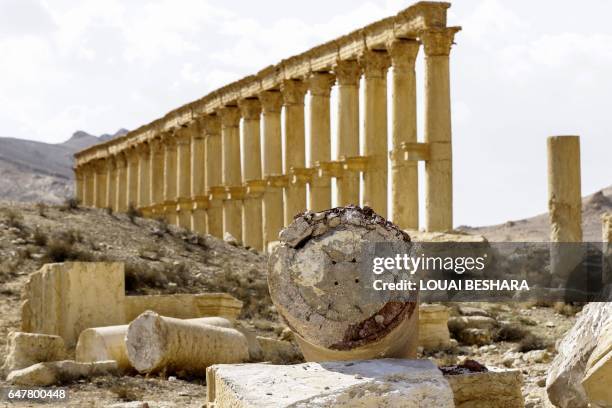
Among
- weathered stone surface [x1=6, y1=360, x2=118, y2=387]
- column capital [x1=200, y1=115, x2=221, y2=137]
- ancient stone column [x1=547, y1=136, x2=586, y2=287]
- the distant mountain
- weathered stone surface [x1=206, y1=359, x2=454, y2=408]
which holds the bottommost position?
weathered stone surface [x1=6, y1=360, x2=118, y2=387]

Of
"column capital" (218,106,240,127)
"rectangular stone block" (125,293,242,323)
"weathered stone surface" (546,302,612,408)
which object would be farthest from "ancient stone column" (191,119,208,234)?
"weathered stone surface" (546,302,612,408)

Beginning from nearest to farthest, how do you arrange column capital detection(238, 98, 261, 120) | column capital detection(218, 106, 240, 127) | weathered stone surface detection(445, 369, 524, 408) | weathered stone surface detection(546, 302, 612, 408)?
weathered stone surface detection(546, 302, 612, 408) < weathered stone surface detection(445, 369, 524, 408) < column capital detection(238, 98, 261, 120) < column capital detection(218, 106, 240, 127)

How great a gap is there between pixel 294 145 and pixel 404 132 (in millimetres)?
8683

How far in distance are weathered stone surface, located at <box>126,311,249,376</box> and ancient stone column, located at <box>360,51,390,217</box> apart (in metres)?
16.1

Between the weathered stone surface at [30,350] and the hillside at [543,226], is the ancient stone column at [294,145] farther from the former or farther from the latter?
the hillside at [543,226]

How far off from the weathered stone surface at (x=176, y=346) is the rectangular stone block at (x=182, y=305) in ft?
8.81

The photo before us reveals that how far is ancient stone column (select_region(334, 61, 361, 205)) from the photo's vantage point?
34.2m

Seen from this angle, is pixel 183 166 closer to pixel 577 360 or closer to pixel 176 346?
pixel 176 346

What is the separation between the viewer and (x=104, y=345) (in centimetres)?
1684

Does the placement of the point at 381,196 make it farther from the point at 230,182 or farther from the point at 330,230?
the point at 330,230

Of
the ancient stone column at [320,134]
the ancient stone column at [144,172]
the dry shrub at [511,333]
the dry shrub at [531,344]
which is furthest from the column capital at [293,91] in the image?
the dry shrub at [531,344]

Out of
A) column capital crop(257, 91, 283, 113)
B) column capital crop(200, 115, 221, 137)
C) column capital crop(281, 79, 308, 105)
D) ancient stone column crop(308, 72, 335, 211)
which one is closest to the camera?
ancient stone column crop(308, 72, 335, 211)

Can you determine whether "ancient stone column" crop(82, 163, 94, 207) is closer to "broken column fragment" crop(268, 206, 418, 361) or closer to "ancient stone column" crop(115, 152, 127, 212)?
"ancient stone column" crop(115, 152, 127, 212)

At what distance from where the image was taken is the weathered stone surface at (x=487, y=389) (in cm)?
1002
